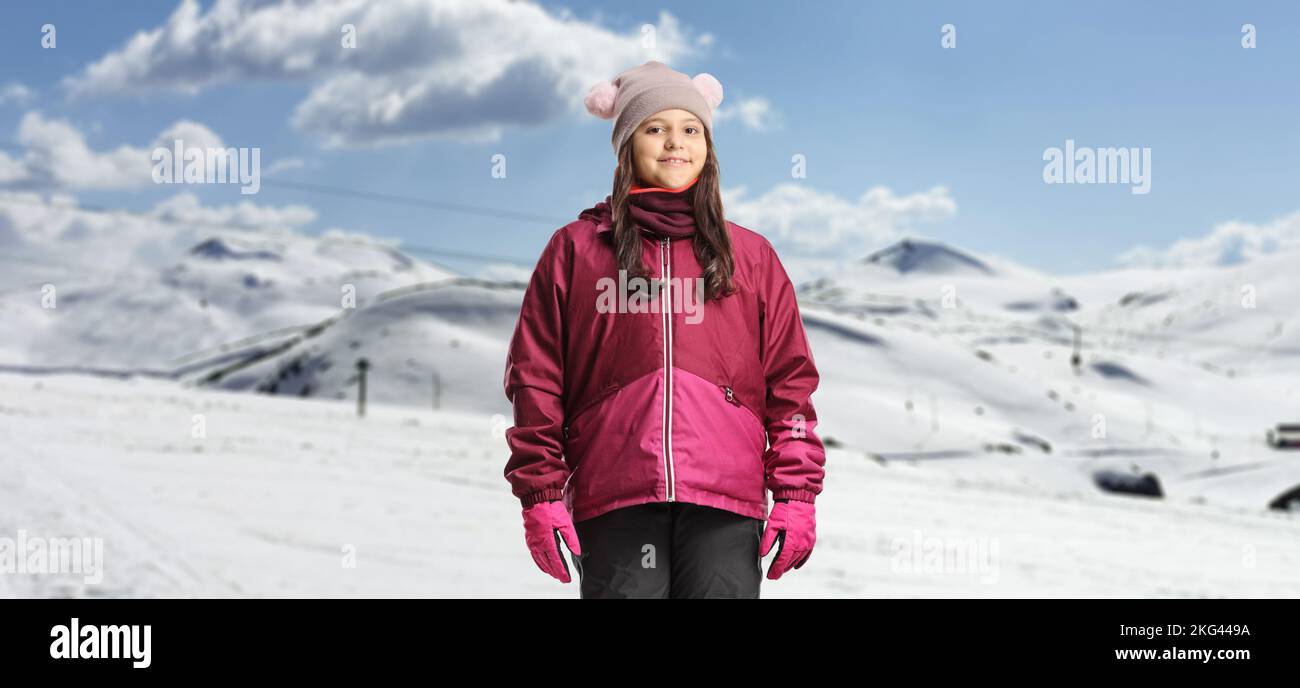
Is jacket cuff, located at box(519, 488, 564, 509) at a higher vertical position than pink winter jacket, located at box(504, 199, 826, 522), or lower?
lower

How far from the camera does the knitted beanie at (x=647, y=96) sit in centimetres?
301

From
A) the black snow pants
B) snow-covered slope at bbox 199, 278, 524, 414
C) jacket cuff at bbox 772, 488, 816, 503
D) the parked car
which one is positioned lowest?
the parked car

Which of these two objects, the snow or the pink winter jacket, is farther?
the snow

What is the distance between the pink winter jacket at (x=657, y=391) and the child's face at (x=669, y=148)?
0.59 feet

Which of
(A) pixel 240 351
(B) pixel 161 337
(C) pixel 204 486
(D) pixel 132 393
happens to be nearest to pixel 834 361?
(D) pixel 132 393

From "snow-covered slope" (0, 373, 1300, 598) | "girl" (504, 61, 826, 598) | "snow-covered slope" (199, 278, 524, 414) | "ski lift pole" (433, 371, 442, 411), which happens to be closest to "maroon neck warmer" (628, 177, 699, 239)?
"girl" (504, 61, 826, 598)

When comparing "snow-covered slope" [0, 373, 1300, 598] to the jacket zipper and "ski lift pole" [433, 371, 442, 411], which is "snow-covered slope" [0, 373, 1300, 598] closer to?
the jacket zipper

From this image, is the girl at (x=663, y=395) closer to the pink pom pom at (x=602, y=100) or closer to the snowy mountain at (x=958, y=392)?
the pink pom pom at (x=602, y=100)

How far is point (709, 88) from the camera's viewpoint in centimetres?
313

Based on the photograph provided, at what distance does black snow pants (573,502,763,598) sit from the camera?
2727 millimetres

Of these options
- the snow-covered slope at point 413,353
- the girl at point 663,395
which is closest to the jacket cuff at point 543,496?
the girl at point 663,395

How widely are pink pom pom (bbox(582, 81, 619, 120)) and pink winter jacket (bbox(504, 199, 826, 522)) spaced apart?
0.41 metres
